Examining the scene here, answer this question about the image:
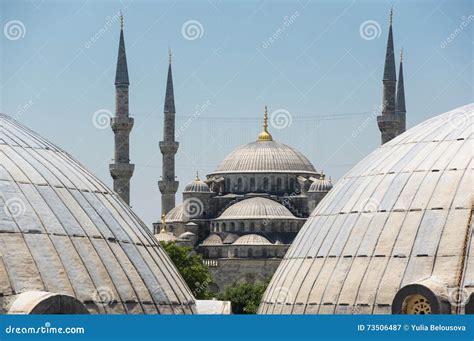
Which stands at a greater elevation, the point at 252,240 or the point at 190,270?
the point at 252,240

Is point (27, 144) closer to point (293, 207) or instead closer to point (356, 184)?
point (356, 184)

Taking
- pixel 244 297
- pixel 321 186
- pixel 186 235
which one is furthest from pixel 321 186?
pixel 244 297

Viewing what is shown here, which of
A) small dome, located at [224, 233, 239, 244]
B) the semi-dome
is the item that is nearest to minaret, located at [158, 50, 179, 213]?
small dome, located at [224, 233, 239, 244]

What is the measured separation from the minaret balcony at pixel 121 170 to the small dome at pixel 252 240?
29.7 metres

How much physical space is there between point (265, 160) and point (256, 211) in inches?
397

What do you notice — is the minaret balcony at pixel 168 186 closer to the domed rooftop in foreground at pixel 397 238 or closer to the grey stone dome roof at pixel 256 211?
the grey stone dome roof at pixel 256 211

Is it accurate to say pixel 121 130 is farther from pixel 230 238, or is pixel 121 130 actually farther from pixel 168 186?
pixel 230 238

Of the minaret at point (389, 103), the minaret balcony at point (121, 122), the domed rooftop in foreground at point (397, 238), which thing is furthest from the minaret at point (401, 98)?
the domed rooftop in foreground at point (397, 238)

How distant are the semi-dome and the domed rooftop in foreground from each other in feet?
6.72

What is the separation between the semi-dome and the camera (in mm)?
13344

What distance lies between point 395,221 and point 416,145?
6.12ft

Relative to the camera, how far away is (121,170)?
70.1 m

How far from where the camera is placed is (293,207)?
110m
